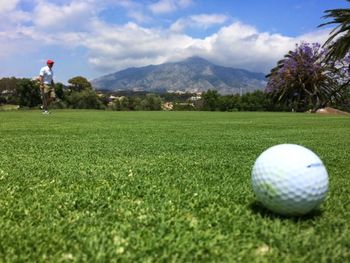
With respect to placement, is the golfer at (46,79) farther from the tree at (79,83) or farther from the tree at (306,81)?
the tree at (79,83)

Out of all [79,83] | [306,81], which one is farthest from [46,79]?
[79,83]

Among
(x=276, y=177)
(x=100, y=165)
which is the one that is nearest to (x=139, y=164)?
(x=100, y=165)

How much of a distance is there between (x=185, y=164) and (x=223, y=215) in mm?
2764

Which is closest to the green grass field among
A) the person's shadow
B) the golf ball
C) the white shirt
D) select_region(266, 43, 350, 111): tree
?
the person's shadow

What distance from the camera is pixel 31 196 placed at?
4.18 m

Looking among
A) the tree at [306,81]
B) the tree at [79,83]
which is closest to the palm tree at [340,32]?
the tree at [306,81]

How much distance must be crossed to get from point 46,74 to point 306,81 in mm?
52936

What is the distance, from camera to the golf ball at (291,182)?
3.35 metres

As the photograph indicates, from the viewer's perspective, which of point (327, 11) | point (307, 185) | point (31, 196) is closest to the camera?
point (307, 185)

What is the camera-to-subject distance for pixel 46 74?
19.9m

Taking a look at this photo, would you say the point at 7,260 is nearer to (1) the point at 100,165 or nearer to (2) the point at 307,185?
(2) the point at 307,185

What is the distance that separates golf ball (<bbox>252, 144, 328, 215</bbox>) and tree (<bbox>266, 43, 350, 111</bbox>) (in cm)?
5818

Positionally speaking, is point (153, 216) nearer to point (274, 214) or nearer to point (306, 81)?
point (274, 214)

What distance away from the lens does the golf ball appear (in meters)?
3.35
